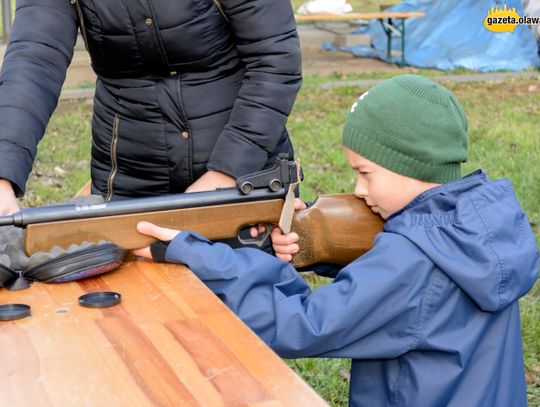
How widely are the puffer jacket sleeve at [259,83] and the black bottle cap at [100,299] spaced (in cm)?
79

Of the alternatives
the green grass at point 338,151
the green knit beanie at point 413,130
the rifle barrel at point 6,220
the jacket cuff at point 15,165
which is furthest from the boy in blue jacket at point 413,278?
the green grass at point 338,151

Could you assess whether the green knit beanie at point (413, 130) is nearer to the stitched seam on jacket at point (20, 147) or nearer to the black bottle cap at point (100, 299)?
the black bottle cap at point (100, 299)

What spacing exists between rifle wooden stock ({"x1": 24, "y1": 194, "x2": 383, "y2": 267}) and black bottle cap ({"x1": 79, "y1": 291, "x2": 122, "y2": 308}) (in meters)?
0.24

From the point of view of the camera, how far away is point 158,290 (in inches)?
85.9

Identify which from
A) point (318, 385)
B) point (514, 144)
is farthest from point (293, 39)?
point (514, 144)

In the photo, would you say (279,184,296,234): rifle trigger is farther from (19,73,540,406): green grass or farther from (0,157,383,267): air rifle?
(19,73,540,406): green grass

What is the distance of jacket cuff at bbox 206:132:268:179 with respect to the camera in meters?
2.82

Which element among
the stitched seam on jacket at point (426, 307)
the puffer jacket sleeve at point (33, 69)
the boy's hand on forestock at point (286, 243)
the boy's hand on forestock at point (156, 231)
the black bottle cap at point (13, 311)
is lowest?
the boy's hand on forestock at point (286, 243)

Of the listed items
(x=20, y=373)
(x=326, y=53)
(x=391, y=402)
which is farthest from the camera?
(x=326, y=53)

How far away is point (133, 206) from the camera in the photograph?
238 cm

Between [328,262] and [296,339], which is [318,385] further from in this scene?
[296,339]

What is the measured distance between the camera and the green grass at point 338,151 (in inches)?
169

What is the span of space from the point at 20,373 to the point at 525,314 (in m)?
3.38

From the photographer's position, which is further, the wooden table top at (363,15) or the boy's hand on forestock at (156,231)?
the wooden table top at (363,15)
